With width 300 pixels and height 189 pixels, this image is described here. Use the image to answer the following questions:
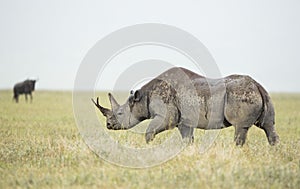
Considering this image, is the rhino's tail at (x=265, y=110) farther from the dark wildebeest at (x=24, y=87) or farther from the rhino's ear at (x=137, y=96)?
the dark wildebeest at (x=24, y=87)

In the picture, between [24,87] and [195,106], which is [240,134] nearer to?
[195,106]

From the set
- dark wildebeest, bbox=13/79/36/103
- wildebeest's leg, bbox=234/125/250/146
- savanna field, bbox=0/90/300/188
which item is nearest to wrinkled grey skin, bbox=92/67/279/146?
wildebeest's leg, bbox=234/125/250/146

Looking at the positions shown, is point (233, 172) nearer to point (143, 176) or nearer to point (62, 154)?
point (143, 176)

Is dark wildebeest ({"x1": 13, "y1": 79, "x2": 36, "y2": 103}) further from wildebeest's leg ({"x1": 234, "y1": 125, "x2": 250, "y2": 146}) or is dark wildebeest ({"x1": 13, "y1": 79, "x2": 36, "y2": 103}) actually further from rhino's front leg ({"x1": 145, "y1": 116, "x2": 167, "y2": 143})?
wildebeest's leg ({"x1": 234, "y1": 125, "x2": 250, "y2": 146})

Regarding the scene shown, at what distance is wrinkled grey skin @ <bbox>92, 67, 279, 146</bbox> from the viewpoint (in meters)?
11.2

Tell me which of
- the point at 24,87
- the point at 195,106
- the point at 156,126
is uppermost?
the point at 195,106

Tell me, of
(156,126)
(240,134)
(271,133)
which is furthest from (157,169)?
(271,133)

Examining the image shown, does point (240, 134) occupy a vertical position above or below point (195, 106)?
below

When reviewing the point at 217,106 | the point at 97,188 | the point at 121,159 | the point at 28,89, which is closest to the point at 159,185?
the point at 97,188

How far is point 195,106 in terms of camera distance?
11.7 m

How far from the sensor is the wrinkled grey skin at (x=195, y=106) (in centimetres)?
1116

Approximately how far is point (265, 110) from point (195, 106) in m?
1.64

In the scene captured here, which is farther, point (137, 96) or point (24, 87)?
point (24, 87)

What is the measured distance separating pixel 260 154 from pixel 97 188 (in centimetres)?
424
